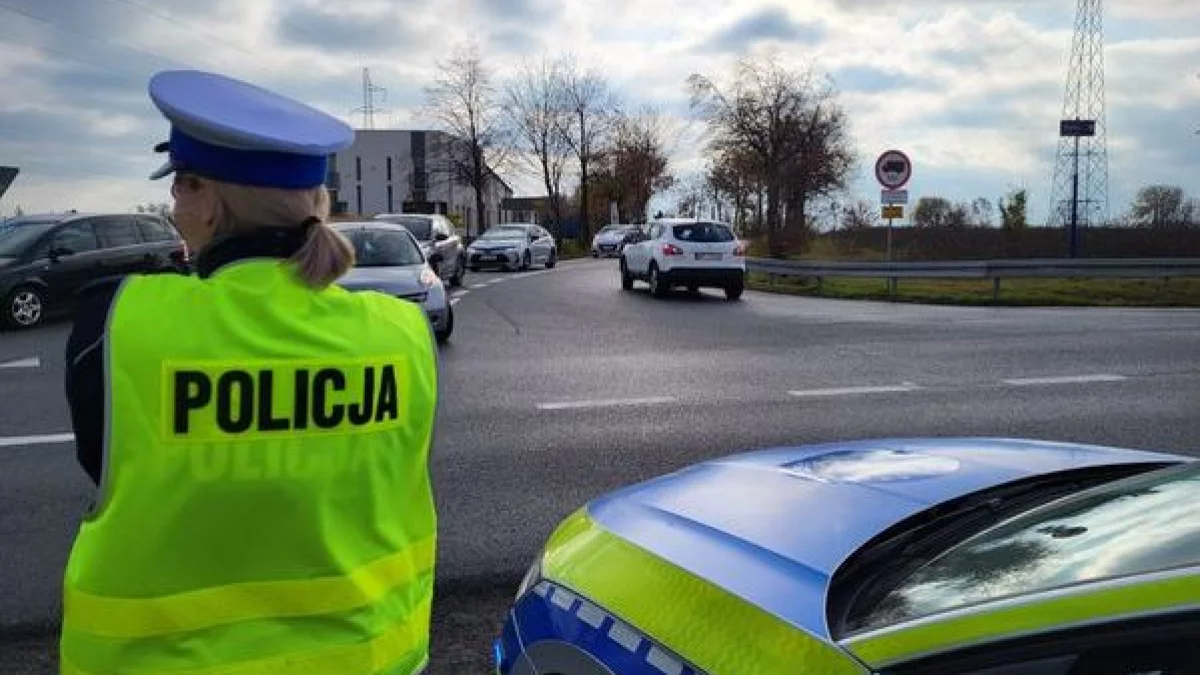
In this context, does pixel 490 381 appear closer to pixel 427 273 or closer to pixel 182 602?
pixel 427 273

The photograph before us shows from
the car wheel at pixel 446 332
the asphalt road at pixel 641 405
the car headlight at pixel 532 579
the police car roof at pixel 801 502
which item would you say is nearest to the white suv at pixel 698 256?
the asphalt road at pixel 641 405

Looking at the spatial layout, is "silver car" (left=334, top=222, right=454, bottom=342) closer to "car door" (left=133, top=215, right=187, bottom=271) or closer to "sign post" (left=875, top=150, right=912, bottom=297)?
"car door" (left=133, top=215, right=187, bottom=271)

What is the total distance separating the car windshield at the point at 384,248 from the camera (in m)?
13.5

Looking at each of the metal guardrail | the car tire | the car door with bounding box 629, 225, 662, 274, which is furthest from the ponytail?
the metal guardrail

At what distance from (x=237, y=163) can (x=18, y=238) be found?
16.3 meters

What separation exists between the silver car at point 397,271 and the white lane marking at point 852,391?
15.2 ft

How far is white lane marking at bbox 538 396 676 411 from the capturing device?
9.22 metres

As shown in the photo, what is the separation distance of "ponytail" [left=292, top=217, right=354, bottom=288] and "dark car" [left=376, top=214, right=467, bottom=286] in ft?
64.2

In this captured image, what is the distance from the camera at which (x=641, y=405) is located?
929cm

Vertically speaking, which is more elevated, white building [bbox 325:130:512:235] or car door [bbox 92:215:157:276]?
white building [bbox 325:130:512:235]

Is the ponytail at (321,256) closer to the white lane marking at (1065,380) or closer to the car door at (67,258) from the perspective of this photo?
the white lane marking at (1065,380)

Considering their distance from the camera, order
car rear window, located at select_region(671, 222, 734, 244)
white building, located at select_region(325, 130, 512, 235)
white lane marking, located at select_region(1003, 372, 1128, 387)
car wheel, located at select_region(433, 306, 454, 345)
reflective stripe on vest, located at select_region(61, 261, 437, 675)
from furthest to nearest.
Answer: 1. white building, located at select_region(325, 130, 512, 235)
2. car rear window, located at select_region(671, 222, 734, 244)
3. car wheel, located at select_region(433, 306, 454, 345)
4. white lane marking, located at select_region(1003, 372, 1128, 387)
5. reflective stripe on vest, located at select_region(61, 261, 437, 675)

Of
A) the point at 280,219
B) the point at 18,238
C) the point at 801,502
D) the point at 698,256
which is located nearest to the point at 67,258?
the point at 18,238

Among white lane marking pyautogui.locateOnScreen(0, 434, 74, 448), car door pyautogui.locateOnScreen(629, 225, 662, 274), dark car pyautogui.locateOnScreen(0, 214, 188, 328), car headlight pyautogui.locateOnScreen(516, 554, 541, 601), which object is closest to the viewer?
car headlight pyautogui.locateOnScreen(516, 554, 541, 601)
